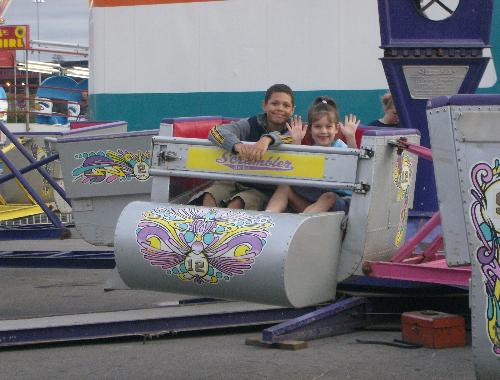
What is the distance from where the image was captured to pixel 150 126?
1180cm

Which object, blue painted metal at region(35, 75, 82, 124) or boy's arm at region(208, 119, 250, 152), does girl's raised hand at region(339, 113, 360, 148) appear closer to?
boy's arm at region(208, 119, 250, 152)

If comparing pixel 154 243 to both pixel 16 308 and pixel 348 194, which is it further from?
pixel 16 308

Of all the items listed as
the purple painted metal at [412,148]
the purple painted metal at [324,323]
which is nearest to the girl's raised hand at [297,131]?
the purple painted metal at [412,148]

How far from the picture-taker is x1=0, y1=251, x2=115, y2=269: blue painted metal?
8.37 m

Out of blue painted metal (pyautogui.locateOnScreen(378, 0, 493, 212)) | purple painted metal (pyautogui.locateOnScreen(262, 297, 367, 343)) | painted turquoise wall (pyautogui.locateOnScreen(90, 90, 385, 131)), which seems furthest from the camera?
painted turquoise wall (pyautogui.locateOnScreen(90, 90, 385, 131))

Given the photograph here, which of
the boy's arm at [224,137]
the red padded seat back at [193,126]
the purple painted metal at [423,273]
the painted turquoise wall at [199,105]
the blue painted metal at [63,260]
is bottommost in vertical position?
the blue painted metal at [63,260]

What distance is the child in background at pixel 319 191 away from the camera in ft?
19.8

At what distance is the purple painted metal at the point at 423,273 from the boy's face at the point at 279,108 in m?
1.00

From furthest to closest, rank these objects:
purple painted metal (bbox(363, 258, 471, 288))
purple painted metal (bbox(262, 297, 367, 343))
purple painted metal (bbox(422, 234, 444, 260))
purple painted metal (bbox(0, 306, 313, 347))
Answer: purple painted metal (bbox(422, 234, 444, 260)) < purple painted metal (bbox(0, 306, 313, 347)) < purple painted metal (bbox(262, 297, 367, 343)) < purple painted metal (bbox(363, 258, 471, 288))

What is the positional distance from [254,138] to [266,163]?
0.71m

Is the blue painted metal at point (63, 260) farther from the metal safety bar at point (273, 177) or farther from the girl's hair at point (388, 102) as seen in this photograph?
the girl's hair at point (388, 102)

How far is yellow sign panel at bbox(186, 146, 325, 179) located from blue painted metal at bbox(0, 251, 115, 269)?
238 cm

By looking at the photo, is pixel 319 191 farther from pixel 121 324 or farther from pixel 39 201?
pixel 39 201

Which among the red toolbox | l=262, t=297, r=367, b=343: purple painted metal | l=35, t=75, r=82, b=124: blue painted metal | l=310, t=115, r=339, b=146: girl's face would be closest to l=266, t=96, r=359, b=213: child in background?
l=310, t=115, r=339, b=146: girl's face
